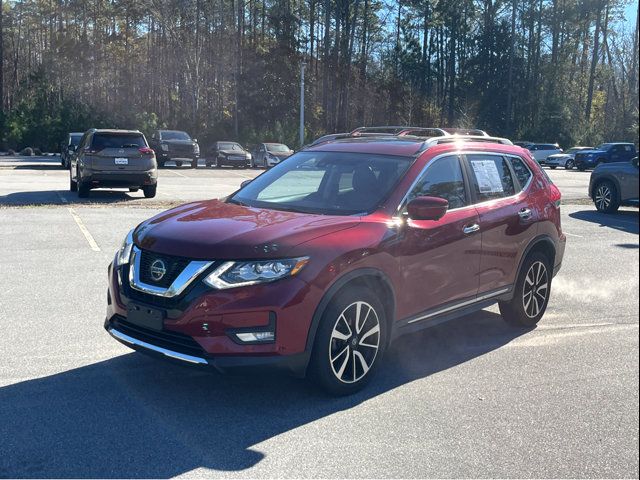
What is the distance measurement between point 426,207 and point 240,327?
5.31ft

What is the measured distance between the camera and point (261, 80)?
55.9m

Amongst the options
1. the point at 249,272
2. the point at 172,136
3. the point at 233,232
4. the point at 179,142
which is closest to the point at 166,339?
the point at 249,272

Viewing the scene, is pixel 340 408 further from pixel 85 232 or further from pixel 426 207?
pixel 85 232

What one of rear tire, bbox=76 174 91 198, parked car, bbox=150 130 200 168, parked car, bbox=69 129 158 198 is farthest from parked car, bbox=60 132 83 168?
parked car, bbox=69 129 158 198

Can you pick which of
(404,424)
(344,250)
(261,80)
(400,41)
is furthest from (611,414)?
(400,41)

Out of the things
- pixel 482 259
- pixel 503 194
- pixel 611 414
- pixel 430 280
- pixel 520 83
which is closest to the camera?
pixel 611 414

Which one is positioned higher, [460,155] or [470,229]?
[460,155]

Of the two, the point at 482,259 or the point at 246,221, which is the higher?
the point at 246,221

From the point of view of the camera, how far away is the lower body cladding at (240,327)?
4.21 metres

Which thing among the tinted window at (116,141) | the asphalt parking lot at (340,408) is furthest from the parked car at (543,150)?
the asphalt parking lot at (340,408)

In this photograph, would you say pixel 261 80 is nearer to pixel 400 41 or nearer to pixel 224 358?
pixel 400 41

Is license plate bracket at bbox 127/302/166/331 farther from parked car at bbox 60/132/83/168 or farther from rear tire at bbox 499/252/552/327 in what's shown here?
parked car at bbox 60/132/83/168

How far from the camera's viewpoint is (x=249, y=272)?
4.29m

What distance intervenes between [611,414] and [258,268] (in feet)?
8.17
